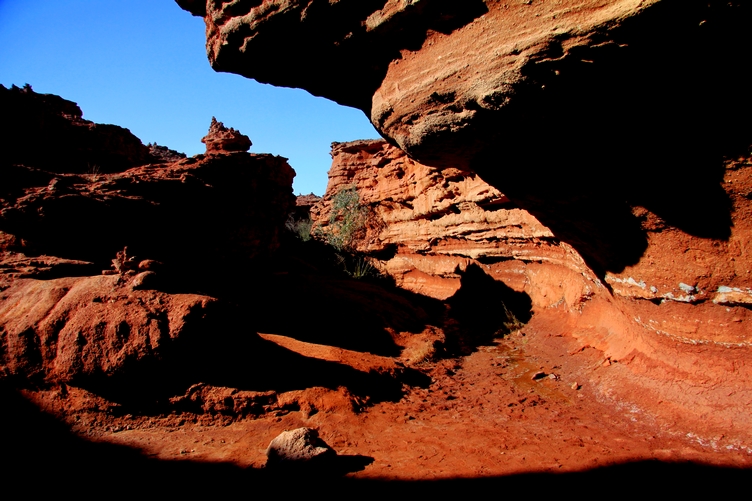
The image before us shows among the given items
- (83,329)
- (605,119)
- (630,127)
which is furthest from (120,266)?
(630,127)

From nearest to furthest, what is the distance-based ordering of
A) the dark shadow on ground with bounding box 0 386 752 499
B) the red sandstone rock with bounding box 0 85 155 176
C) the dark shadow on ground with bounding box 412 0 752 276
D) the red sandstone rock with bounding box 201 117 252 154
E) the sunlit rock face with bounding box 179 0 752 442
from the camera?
the dark shadow on ground with bounding box 0 386 752 499 < the dark shadow on ground with bounding box 412 0 752 276 < the sunlit rock face with bounding box 179 0 752 442 < the red sandstone rock with bounding box 0 85 155 176 < the red sandstone rock with bounding box 201 117 252 154

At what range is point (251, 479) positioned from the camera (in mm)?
2502

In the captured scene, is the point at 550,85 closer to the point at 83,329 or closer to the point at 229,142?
the point at 83,329


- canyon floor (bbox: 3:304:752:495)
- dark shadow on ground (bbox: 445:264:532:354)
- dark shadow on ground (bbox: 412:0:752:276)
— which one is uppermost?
dark shadow on ground (bbox: 412:0:752:276)

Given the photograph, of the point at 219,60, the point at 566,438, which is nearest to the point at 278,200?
the point at 219,60

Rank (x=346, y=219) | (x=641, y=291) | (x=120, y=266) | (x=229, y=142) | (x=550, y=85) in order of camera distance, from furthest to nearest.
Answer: (x=346, y=219), (x=229, y=142), (x=120, y=266), (x=641, y=291), (x=550, y=85)

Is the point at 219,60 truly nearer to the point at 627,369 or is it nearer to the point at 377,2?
the point at 377,2

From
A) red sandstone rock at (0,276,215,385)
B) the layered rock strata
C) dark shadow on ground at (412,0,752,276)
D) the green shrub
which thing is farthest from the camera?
the green shrub

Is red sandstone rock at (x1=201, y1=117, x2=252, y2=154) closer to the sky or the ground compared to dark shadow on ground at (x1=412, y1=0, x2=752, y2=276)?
closer to the sky

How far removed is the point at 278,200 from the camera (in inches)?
265

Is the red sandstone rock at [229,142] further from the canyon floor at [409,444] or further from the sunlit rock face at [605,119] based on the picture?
the canyon floor at [409,444]

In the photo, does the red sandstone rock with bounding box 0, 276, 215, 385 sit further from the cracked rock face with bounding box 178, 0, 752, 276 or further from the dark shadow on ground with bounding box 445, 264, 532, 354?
the dark shadow on ground with bounding box 445, 264, 532, 354

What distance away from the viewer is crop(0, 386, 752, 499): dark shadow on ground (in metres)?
2.35

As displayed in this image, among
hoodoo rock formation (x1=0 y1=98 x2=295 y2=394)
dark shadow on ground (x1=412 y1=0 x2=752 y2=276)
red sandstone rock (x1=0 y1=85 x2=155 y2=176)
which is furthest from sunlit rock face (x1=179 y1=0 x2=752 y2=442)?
red sandstone rock (x1=0 y1=85 x2=155 y2=176)
